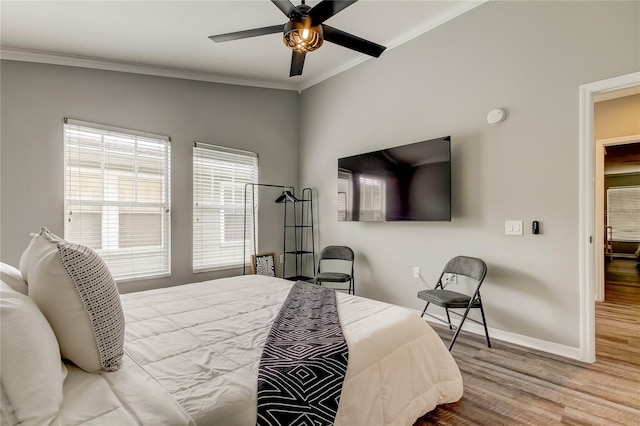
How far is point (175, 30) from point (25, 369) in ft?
9.70

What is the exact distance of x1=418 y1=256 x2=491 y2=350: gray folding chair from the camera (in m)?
2.57

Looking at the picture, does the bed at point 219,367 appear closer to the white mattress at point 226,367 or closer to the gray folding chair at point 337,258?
the white mattress at point 226,367

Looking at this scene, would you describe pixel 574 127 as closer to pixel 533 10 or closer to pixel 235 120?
pixel 533 10

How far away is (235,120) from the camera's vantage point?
13.6ft

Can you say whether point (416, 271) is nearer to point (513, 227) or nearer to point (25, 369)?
point (513, 227)

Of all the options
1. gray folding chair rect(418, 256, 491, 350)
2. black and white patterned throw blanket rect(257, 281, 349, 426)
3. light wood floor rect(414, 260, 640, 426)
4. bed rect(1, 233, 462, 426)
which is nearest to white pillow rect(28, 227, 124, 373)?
bed rect(1, 233, 462, 426)

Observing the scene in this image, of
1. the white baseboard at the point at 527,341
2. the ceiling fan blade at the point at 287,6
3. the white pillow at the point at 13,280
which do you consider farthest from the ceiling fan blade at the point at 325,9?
the white baseboard at the point at 527,341

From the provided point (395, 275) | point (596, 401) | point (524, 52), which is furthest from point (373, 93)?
point (596, 401)

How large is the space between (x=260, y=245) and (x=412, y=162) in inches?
91.1

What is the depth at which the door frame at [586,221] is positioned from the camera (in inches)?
93.3

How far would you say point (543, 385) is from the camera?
2045 millimetres

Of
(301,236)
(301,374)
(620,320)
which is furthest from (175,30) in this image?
(620,320)

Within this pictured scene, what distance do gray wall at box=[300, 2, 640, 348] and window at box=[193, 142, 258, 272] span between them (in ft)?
5.68

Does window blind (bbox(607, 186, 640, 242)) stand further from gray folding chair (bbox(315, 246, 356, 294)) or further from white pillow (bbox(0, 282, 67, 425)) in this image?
white pillow (bbox(0, 282, 67, 425))
